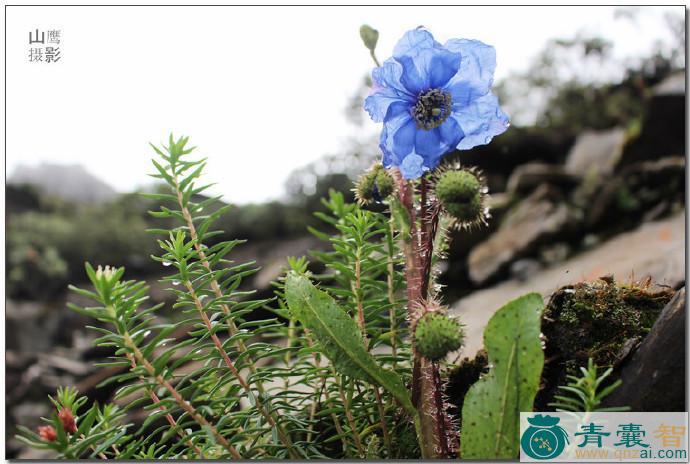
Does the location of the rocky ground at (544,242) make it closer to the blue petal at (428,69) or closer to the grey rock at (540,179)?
the grey rock at (540,179)

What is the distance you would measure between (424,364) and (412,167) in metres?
0.27

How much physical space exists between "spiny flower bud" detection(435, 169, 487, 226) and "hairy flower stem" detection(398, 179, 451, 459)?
0.07 m

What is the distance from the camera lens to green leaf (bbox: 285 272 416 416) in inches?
31.7

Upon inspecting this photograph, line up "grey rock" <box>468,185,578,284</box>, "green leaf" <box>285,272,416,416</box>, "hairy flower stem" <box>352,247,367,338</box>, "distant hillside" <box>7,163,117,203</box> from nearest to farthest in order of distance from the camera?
"green leaf" <box>285,272,416,416</box>
"hairy flower stem" <box>352,247,367,338</box>
"grey rock" <box>468,185,578,284</box>
"distant hillside" <box>7,163,117,203</box>

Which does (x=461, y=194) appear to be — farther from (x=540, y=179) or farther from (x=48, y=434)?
(x=540, y=179)

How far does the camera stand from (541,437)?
868mm

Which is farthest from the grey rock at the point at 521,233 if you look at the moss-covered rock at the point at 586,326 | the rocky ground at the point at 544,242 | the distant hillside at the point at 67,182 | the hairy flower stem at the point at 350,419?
the distant hillside at the point at 67,182

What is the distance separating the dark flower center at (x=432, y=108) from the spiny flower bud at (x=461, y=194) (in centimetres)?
11

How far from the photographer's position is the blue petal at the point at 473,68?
86cm

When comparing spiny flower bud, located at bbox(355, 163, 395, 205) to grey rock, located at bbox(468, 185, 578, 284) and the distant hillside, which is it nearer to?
grey rock, located at bbox(468, 185, 578, 284)

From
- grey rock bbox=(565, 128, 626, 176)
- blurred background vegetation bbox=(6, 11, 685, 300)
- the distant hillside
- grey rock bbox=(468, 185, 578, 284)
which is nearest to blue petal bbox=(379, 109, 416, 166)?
grey rock bbox=(468, 185, 578, 284)

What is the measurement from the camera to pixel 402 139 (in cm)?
84

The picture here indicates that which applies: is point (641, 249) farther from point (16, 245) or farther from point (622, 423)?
point (16, 245)

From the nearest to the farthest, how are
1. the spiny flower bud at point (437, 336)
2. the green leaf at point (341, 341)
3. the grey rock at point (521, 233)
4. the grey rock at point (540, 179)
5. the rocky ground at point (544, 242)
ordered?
A: 1. the spiny flower bud at point (437, 336)
2. the green leaf at point (341, 341)
3. the rocky ground at point (544, 242)
4. the grey rock at point (521, 233)
5. the grey rock at point (540, 179)
